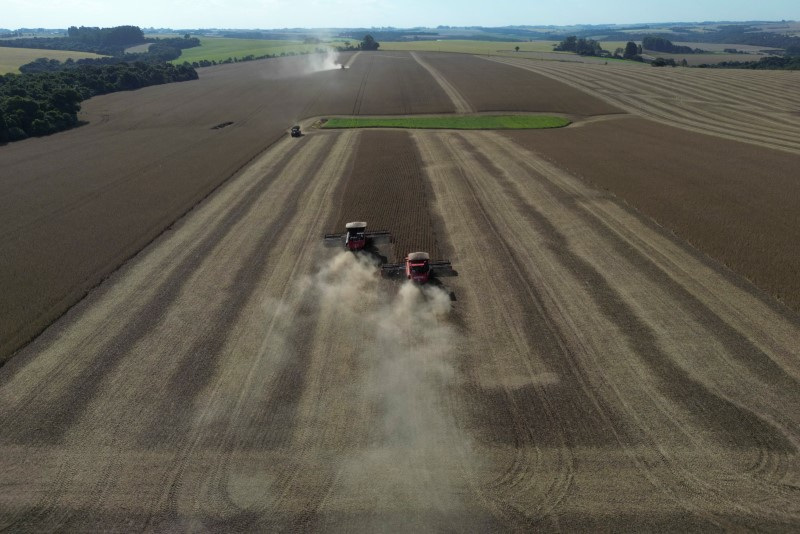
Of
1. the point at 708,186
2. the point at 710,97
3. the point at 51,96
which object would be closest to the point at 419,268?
the point at 708,186

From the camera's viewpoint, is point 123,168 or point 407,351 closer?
point 407,351

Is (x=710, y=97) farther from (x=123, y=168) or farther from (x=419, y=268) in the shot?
(x=123, y=168)

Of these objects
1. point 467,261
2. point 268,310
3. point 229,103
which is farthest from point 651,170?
point 229,103

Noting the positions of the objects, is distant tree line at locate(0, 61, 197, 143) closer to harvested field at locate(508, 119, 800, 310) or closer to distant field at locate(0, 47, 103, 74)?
distant field at locate(0, 47, 103, 74)

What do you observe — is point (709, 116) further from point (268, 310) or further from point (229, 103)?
point (229, 103)

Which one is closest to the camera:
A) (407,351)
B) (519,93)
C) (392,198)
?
(407,351)

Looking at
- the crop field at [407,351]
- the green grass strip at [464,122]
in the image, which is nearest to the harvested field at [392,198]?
the crop field at [407,351]

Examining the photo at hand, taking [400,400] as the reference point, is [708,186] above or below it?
above

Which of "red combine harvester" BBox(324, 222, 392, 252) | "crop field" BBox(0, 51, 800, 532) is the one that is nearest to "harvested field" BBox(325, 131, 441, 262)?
"crop field" BBox(0, 51, 800, 532)
